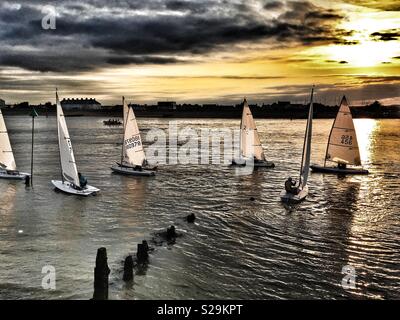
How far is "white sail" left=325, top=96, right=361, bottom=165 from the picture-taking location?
49.1m

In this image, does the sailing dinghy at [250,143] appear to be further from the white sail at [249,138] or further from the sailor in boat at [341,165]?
the sailor in boat at [341,165]

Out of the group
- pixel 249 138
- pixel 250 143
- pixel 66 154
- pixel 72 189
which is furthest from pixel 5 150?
pixel 250 143

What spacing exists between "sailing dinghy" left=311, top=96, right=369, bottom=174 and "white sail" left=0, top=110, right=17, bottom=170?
34873 mm

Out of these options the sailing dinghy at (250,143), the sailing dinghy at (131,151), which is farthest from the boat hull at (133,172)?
the sailing dinghy at (250,143)

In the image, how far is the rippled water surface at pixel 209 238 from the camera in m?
17.0

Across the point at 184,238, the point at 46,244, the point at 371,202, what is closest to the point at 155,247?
the point at 184,238

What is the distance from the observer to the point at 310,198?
1415 inches

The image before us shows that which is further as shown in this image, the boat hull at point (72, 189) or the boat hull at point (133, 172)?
the boat hull at point (133, 172)

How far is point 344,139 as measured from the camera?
4938cm

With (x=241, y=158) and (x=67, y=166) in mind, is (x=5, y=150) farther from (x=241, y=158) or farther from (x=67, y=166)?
(x=241, y=158)
